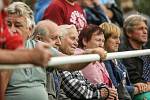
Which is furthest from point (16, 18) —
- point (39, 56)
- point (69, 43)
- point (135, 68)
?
point (135, 68)

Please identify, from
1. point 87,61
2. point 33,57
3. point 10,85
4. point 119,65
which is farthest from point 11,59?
point 119,65

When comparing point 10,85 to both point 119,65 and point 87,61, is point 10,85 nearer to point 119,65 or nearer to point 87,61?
point 87,61

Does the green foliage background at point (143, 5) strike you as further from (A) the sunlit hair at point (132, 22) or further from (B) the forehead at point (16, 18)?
(B) the forehead at point (16, 18)

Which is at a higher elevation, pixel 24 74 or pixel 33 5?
pixel 33 5

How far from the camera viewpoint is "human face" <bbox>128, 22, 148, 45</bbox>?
861 cm

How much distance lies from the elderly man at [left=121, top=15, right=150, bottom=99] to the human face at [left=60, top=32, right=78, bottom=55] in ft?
4.68

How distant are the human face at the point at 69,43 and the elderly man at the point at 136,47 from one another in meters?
1.43

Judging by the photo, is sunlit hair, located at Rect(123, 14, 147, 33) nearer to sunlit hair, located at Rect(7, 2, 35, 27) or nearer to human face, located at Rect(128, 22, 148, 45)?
human face, located at Rect(128, 22, 148, 45)

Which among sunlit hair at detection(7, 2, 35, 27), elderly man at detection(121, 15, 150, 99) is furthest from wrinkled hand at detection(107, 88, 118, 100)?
sunlit hair at detection(7, 2, 35, 27)

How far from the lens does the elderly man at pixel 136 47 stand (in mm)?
7926

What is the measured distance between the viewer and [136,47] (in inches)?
337

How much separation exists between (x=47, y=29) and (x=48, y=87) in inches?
23.2

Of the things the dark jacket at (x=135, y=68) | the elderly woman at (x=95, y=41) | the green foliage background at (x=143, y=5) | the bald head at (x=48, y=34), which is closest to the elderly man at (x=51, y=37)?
the bald head at (x=48, y=34)

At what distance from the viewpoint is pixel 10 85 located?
579 centimetres
